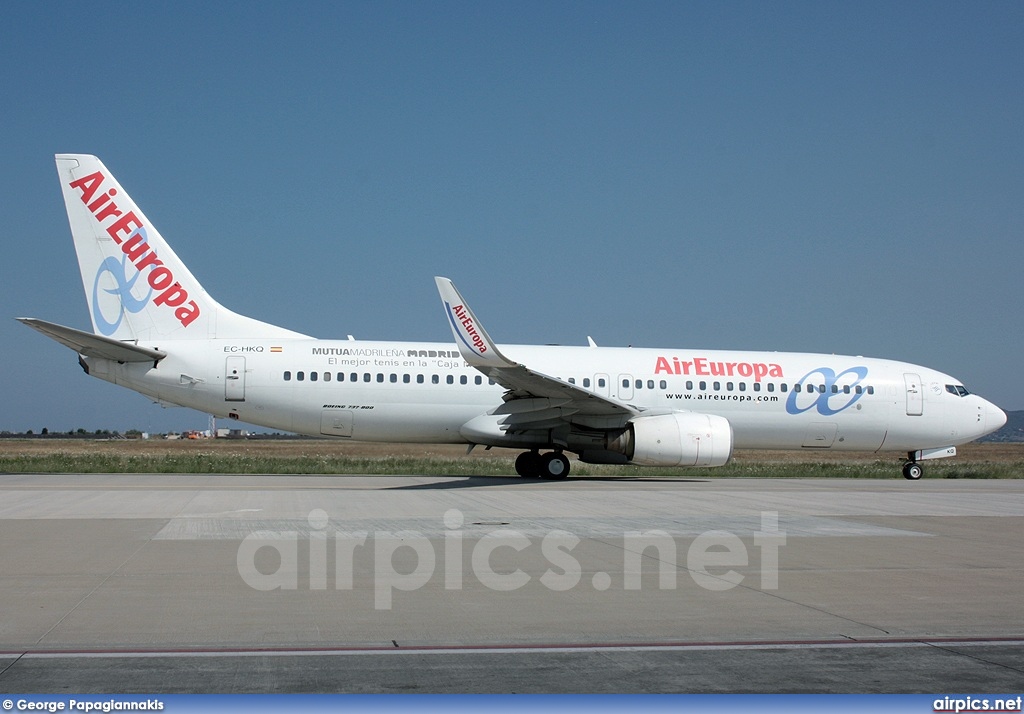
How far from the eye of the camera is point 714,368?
24297 mm

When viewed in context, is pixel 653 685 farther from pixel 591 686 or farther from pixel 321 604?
pixel 321 604

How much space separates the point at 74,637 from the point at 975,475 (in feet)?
86.8

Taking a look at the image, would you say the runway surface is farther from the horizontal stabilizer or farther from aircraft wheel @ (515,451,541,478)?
aircraft wheel @ (515,451,541,478)

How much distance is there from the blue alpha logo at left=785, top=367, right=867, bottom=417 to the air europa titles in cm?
72

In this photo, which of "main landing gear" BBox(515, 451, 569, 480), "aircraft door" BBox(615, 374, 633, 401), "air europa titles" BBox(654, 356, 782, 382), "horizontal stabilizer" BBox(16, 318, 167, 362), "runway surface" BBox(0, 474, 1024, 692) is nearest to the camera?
"runway surface" BBox(0, 474, 1024, 692)

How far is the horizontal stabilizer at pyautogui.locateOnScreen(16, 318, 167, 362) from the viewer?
1986 cm

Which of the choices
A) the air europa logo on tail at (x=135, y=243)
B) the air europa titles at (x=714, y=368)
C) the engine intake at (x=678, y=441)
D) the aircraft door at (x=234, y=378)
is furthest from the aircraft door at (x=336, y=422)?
the air europa titles at (x=714, y=368)

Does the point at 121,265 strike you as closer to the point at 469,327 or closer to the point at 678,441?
the point at 469,327

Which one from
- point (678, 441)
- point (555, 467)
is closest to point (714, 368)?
point (678, 441)

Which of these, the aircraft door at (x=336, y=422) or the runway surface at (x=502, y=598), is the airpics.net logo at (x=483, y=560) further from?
the aircraft door at (x=336, y=422)

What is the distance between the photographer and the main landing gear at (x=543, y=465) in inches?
907

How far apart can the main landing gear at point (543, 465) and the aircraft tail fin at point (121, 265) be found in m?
7.96

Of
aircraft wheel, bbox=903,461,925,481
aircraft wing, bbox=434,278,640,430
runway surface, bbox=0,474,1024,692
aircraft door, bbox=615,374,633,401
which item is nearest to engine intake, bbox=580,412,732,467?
aircraft wing, bbox=434,278,640,430

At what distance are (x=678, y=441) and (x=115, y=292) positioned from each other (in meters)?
13.0
